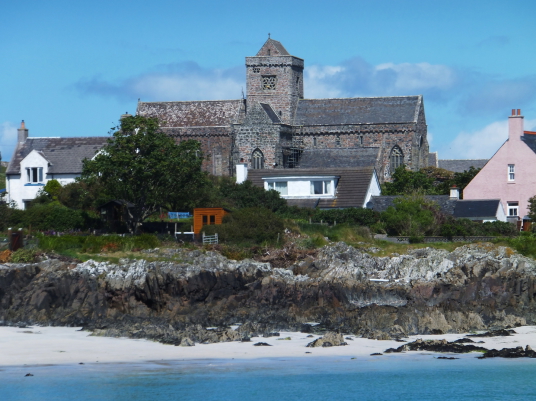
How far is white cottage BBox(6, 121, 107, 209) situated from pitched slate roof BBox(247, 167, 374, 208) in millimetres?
13138

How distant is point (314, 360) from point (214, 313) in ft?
18.7

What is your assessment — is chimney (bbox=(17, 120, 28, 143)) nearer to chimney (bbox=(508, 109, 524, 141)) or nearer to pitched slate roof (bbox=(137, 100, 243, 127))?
pitched slate roof (bbox=(137, 100, 243, 127))

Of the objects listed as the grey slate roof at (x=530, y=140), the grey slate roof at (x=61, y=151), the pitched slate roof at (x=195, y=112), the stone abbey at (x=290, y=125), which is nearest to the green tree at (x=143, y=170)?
the grey slate roof at (x=530, y=140)

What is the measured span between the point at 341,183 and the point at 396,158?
2354 cm

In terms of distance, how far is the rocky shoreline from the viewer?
26719 mm

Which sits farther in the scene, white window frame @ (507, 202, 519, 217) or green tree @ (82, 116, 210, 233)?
white window frame @ (507, 202, 519, 217)

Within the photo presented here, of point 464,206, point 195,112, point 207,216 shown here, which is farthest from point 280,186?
point 195,112

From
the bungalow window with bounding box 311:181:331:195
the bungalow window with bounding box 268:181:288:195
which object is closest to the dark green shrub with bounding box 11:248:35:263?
the bungalow window with bounding box 268:181:288:195

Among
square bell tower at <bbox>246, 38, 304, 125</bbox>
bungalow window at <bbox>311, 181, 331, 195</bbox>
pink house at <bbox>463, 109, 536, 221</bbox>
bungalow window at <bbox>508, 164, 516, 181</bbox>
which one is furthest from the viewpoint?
square bell tower at <bbox>246, 38, 304, 125</bbox>

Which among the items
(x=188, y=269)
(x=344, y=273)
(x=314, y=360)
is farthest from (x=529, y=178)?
(x=314, y=360)

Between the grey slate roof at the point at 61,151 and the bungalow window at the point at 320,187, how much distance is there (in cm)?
1626

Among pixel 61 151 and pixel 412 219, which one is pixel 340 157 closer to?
pixel 61 151

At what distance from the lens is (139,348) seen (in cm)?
2409

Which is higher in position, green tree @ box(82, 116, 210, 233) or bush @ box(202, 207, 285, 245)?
green tree @ box(82, 116, 210, 233)
